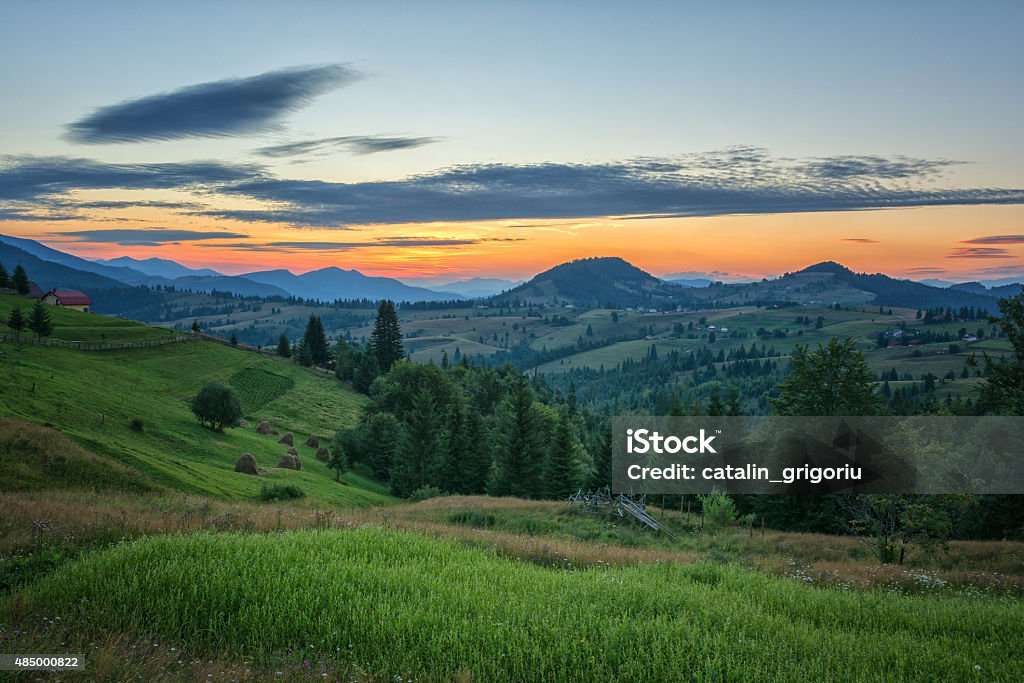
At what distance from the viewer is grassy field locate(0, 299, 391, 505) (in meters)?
36.1

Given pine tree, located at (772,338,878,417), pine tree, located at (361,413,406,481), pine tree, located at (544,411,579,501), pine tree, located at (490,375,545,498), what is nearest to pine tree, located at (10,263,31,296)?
pine tree, located at (361,413,406,481)

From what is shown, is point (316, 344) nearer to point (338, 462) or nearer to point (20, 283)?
point (20, 283)

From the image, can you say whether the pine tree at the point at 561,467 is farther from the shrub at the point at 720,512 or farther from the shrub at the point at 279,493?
the shrub at the point at 279,493

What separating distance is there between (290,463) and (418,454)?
18.1 m

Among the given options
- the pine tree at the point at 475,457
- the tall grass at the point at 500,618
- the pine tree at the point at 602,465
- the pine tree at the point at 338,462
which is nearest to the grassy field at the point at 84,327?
the pine tree at the point at 338,462

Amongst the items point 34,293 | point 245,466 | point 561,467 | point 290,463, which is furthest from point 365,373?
point 34,293

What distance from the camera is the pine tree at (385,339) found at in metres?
126

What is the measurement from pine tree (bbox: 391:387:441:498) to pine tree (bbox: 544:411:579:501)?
1430 centimetres

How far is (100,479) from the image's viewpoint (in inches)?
1094

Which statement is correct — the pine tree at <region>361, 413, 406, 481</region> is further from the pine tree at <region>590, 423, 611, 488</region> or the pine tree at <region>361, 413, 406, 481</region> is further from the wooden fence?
the wooden fence

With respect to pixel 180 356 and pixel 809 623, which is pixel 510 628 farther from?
pixel 180 356

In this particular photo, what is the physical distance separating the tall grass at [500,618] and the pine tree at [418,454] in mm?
56914

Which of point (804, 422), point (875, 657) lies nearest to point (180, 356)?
point (804, 422)

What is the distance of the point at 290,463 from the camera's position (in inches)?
2135
